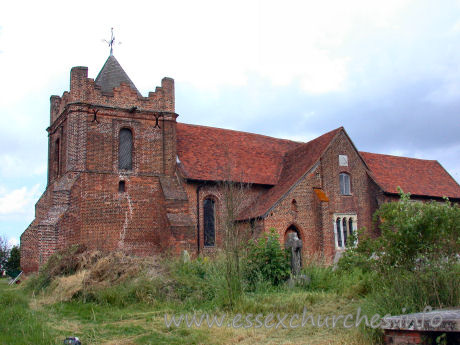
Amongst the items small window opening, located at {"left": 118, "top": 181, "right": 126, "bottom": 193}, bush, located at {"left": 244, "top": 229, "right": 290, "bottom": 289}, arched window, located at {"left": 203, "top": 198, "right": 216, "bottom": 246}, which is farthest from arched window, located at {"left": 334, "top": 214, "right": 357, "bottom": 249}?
small window opening, located at {"left": 118, "top": 181, "right": 126, "bottom": 193}

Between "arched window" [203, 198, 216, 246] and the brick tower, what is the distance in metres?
2.28

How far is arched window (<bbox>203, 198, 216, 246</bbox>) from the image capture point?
2364cm

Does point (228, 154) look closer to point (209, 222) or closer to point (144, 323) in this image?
point (209, 222)

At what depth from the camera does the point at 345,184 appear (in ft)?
83.7

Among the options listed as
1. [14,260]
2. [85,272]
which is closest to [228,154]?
[85,272]

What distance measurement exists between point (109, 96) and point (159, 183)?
198 inches

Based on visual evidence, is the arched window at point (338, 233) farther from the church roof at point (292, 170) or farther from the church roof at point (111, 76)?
the church roof at point (111, 76)

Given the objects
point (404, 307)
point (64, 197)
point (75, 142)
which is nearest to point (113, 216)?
point (64, 197)

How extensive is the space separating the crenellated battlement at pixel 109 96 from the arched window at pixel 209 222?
5416 mm

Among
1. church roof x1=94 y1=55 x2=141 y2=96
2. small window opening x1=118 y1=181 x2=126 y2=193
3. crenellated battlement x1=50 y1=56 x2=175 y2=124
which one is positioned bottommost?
small window opening x1=118 y1=181 x2=126 y2=193

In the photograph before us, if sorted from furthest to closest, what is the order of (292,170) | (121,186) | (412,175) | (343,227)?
(412,175) → (292,170) → (343,227) → (121,186)

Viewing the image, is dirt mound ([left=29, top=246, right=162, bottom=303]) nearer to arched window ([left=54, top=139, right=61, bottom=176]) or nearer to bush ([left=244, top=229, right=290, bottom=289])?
bush ([left=244, top=229, right=290, bottom=289])

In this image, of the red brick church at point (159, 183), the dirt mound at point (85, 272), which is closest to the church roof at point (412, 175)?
the red brick church at point (159, 183)

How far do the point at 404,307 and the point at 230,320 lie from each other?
4022 millimetres
